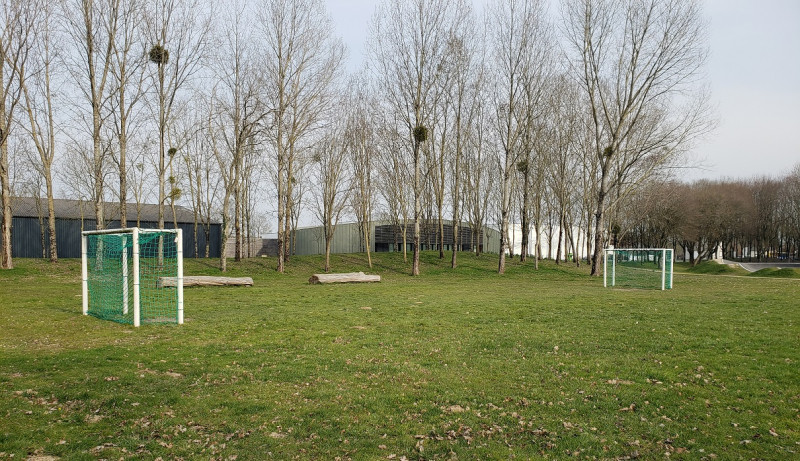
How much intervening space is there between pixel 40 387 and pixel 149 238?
714cm

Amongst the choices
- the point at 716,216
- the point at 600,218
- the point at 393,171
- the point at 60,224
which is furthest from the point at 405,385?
the point at 716,216

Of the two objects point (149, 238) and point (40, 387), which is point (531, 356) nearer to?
point (40, 387)

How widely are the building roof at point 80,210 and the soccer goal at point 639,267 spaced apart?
33.3 m

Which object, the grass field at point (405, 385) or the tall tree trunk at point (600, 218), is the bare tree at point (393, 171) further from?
the grass field at point (405, 385)

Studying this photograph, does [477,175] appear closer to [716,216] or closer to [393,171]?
[393,171]

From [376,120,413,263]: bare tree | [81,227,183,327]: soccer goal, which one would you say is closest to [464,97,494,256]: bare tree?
[376,120,413,263]: bare tree

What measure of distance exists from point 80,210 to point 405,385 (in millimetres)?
43633

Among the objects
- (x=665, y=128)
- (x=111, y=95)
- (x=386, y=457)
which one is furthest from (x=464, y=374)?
(x=665, y=128)

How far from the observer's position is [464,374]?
283 inches

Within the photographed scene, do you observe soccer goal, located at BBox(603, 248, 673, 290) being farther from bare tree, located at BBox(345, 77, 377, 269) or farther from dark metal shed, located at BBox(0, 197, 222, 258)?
dark metal shed, located at BBox(0, 197, 222, 258)

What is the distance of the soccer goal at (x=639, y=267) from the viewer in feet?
71.8

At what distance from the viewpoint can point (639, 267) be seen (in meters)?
24.3

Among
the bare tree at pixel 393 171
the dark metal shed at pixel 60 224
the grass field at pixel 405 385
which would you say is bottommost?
the grass field at pixel 405 385

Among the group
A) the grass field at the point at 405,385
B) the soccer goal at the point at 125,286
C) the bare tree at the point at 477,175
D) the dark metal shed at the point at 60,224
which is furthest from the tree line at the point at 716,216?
the dark metal shed at the point at 60,224
